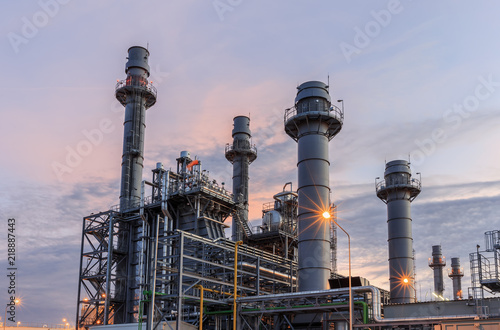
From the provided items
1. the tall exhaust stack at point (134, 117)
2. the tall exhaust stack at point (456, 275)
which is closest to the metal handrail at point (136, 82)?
the tall exhaust stack at point (134, 117)

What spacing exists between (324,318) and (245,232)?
26.6m

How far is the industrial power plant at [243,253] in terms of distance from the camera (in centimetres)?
3869

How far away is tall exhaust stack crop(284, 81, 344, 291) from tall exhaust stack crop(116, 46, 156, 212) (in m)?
20.7

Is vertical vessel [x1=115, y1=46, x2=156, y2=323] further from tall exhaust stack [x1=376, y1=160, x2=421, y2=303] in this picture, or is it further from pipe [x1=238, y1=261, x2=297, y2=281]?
tall exhaust stack [x1=376, y1=160, x2=421, y2=303]

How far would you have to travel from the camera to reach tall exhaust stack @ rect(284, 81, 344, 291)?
4303 cm

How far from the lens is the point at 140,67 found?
209 feet

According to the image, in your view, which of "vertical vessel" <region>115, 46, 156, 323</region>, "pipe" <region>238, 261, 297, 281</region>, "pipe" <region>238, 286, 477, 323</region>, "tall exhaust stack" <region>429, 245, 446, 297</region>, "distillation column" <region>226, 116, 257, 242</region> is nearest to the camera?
"pipe" <region>238, 286, 477, 323</region>

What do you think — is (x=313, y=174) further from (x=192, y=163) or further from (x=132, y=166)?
(x=132, y=166)

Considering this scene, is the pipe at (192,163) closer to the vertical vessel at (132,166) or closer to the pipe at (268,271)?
the vertical vessel at (132,166)

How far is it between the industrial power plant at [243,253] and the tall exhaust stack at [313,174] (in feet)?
0.31

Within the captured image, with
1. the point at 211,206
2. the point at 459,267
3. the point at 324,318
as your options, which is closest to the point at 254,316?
the point at 324,318

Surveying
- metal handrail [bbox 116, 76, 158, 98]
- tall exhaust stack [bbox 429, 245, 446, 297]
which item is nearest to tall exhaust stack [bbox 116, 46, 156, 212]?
metal handrail [bbox 116, 76, 158, 98]

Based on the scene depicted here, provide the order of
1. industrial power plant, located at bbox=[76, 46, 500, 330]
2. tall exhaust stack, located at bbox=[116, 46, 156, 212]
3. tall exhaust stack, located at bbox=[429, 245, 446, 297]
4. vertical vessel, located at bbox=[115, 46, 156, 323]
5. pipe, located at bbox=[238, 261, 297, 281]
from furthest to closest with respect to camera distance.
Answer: tall exhaust stack, located at bbox=[429, 245, 446, 297] < tall exhaust stack, located at bbox=[116, 46, 156, 212] < vertical vessel, located at bbox=[115, 46, 156, 323] < pipe, located at bbox=[238, 261, 297, 281] < industrial power plant, located at bbox=[76, 46, 500, 330]

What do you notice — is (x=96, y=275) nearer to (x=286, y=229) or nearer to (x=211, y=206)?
(x=211, y=206)
